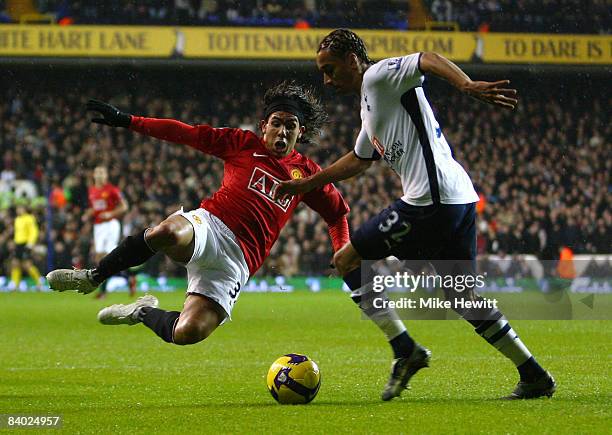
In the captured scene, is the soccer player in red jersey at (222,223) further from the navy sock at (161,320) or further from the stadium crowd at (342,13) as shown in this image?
the stadium crowd at (342,13)

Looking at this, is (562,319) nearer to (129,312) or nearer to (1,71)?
(129,312)

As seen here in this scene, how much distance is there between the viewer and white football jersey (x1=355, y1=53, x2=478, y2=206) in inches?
212

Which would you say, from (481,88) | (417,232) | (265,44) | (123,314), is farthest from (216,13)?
(481,88)

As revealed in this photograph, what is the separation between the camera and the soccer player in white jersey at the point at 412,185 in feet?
17.7

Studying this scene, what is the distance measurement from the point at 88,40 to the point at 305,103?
20673 mm

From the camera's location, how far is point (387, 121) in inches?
215

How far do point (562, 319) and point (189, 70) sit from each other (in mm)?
17571

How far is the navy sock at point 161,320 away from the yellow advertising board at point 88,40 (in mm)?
20684

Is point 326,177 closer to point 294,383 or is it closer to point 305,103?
point 305,103

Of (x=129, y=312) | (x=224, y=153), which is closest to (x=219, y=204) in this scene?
(x=224, y=153)

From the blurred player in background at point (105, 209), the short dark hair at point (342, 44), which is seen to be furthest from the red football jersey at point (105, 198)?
the short dark hair at point (342, 44)

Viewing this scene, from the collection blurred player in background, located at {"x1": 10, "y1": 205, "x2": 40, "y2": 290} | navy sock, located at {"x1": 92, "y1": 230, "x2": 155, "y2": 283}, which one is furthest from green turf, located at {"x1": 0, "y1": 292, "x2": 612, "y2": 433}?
blurred player in background, located at {"x1": 10, "y1": 205, "x2": 40, "y2": 290}

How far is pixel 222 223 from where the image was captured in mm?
6266

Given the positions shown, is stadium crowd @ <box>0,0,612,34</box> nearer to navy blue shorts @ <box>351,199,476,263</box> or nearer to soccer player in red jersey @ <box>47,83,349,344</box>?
soccer player in red jersey @ <box>47,83,349,344</box>
